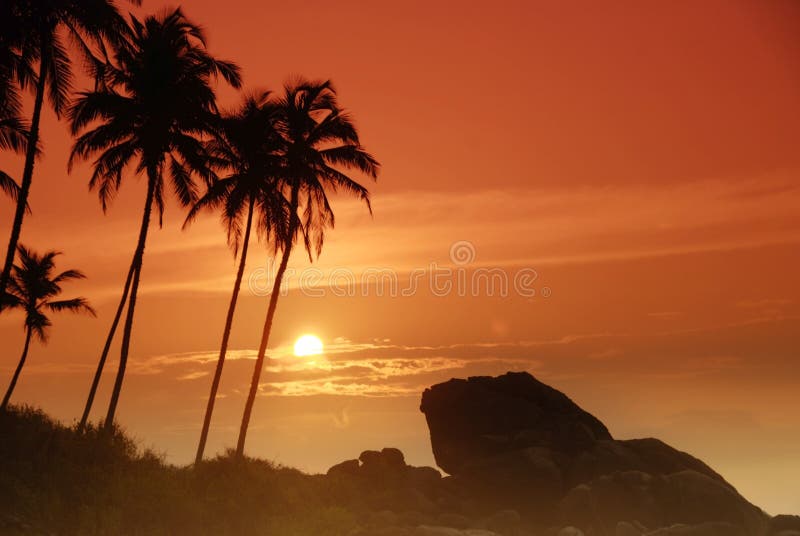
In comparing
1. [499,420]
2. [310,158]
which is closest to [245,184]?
[310,158]

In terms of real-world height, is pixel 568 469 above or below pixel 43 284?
below

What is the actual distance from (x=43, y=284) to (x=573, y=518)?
34264 millimetres

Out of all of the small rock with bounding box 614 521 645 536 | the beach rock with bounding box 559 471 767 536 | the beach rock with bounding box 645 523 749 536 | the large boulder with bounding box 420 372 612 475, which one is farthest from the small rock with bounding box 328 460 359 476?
the beach rock with bounding box 645 523 749 536

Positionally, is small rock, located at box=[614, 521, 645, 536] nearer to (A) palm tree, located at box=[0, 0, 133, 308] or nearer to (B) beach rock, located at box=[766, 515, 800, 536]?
(B) beach rock, located at box=[766, 515, 800, 536]

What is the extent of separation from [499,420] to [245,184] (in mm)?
27188

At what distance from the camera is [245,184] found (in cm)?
3928

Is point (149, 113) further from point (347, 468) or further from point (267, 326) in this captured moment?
point (347, 468)

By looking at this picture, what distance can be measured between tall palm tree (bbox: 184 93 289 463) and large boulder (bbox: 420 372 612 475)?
2390cm

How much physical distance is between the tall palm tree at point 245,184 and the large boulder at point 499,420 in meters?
23.9

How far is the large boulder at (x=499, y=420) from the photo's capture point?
189 feet

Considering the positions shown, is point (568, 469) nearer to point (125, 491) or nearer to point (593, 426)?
point (593, 426)

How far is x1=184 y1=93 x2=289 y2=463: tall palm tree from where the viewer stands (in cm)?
3922

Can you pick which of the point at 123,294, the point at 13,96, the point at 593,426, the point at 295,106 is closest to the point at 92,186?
the point at 123,294

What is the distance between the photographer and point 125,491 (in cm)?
2919
